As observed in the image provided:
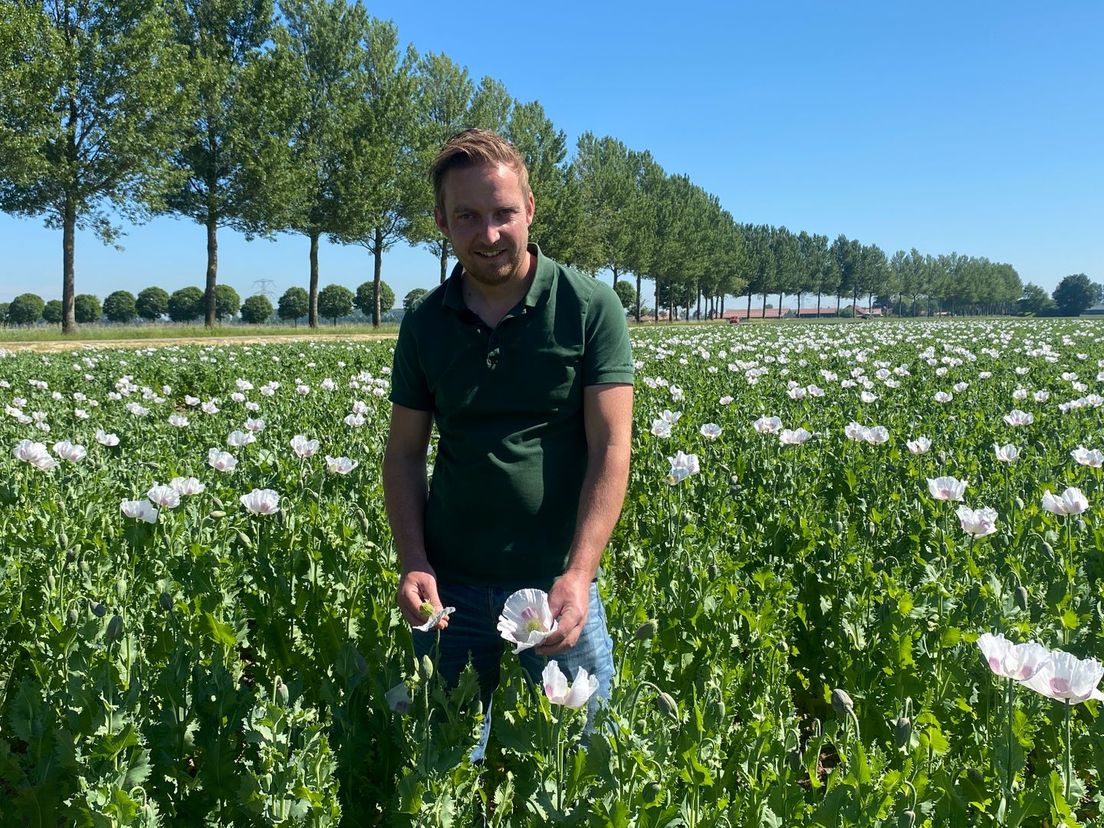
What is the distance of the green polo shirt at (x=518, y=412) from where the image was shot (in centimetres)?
226

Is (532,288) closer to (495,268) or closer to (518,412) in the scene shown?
(495,268)

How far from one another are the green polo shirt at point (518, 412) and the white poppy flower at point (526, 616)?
43cm

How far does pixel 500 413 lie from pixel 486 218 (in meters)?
0.53

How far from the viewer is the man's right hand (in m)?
2.02

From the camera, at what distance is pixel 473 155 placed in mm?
2141

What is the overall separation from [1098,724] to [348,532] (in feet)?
9.77

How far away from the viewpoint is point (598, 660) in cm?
242

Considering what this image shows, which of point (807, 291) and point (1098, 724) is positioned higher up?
point (807, 291)

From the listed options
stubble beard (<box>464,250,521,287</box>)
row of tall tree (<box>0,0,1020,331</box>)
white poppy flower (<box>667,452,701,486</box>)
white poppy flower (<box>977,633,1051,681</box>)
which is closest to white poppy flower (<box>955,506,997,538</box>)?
white poppy flower (<box>667,452,701,486</box>)

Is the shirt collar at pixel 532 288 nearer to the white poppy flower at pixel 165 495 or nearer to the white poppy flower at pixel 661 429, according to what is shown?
the white poppy flower at pixel 165 495

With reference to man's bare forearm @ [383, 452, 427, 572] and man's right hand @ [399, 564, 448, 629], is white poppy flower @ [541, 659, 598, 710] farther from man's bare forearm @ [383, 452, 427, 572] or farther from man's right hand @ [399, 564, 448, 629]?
man's bare forearm @ [383, 452, 427, 572]

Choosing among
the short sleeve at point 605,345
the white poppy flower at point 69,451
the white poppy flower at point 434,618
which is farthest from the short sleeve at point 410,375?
the white poppy flower at point 69,451

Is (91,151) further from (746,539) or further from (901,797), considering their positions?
(901,797)

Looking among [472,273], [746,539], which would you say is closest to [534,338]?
[472,273]
